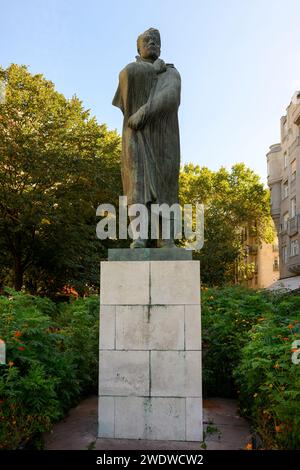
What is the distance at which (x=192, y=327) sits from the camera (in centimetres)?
572

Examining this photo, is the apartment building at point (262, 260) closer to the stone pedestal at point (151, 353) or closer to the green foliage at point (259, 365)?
the green foliage at point (259, 365)

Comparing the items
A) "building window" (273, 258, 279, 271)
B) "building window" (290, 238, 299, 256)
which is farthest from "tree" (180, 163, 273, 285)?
"building window" (273, 258, 279, 271)

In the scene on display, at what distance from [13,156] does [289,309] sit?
46.5 ft

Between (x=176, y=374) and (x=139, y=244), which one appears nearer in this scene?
(x=176, y=374)

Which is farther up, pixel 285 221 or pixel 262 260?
pixel 285 221

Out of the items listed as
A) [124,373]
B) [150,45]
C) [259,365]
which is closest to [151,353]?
[124,373]

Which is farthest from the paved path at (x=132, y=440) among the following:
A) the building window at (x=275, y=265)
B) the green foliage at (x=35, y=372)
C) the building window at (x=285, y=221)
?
the building window at (x=275, y=265)

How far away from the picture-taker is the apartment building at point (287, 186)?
3359 cm

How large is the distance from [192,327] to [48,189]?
1555 centimetres

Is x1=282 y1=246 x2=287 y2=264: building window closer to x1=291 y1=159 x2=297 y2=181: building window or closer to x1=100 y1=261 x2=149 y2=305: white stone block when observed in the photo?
x1=291 y1=159 x2=297 y2=181: building window

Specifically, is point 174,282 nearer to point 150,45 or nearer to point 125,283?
point 125,283

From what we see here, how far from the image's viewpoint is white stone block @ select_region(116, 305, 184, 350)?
5.71 metres
